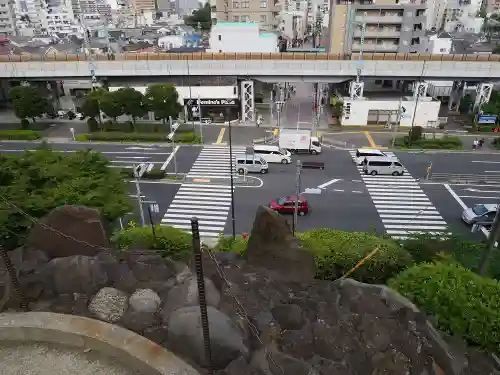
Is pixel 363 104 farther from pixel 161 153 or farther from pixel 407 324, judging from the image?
pixel 407 324

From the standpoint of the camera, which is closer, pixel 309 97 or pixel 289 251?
pixel 289 251

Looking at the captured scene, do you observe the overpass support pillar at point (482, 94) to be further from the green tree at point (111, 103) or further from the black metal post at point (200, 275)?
the black metal post at point (200, 275)

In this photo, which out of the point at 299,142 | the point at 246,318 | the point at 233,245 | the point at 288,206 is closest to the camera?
the point at 246,318

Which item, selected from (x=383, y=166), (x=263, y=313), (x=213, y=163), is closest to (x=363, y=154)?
(x=383, y=166)

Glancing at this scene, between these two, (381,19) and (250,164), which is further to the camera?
(381,19)

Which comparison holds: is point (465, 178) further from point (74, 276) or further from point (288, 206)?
point (74, 276)

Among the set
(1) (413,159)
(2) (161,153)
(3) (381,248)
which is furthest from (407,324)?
(2) (161,153)
